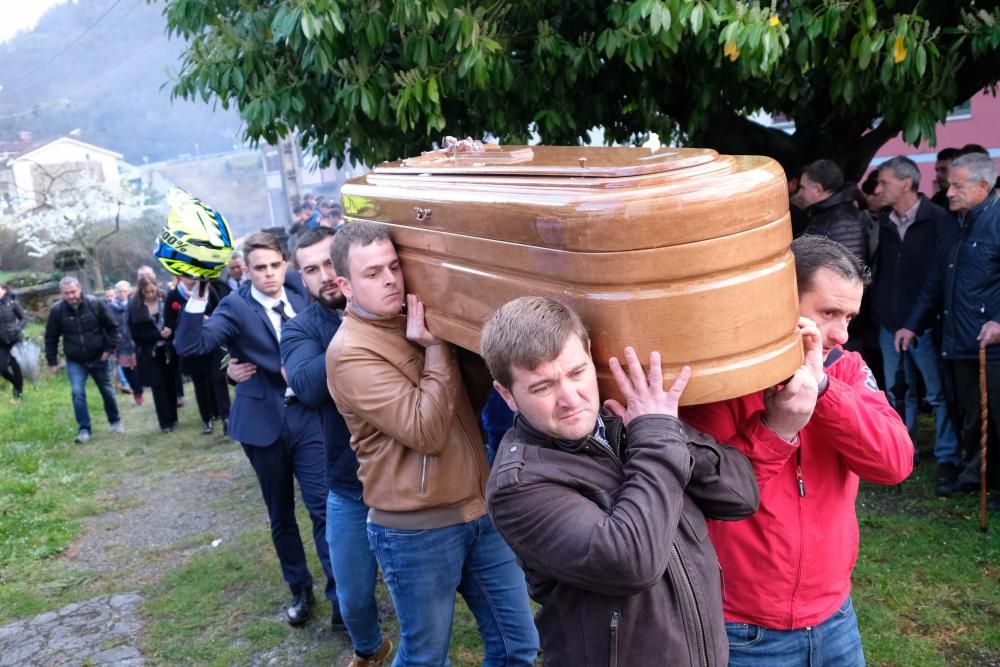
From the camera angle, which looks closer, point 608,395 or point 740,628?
point 608,395

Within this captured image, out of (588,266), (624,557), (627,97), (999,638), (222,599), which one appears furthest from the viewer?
(627,97)

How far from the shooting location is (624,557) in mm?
1703

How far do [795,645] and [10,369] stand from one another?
13.1m

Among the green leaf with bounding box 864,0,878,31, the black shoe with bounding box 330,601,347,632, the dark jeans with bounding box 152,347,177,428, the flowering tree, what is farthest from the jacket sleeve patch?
the flowering tree

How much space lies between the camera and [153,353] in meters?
9.96

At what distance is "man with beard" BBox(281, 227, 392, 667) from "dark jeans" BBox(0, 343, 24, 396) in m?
9.88

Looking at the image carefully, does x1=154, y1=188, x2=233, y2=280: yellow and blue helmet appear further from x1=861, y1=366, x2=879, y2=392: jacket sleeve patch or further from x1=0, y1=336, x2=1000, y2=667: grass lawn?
x1=861, y1=366, x2=879, y2=392: jacket sleeve patch

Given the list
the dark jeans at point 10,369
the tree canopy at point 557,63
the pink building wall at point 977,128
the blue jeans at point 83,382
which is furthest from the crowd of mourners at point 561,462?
the pink building wall at point 977,128

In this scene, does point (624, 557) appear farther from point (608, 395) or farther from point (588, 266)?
point (588, 266)

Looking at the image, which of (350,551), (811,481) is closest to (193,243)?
(350,551)

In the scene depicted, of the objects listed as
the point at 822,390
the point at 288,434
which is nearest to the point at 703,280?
the point at 822,390

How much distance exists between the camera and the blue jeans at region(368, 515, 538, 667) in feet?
9.38

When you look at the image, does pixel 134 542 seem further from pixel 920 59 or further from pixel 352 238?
pixel 920 59

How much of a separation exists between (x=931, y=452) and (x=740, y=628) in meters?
4.66
